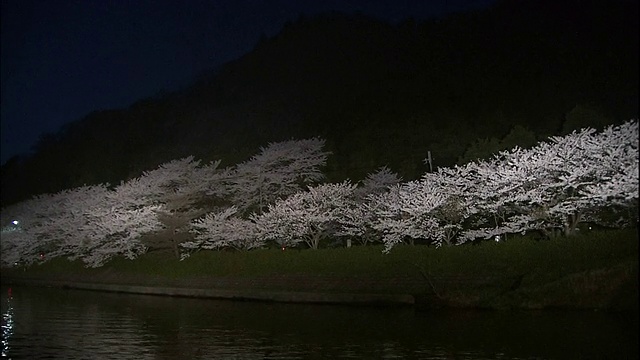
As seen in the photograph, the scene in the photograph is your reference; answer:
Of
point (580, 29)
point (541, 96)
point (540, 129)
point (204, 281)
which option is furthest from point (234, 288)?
point (580, 29)

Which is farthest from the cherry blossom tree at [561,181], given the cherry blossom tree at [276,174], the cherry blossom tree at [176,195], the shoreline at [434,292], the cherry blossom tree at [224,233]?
the cherry blossom tree at [176,195]

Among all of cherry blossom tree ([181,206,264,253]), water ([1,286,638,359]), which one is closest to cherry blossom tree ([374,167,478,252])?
water ([1,286,638,359])

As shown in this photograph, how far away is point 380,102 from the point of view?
4153 centimetres

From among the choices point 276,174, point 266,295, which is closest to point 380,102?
point 276,174

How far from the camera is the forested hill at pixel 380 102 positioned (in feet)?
111

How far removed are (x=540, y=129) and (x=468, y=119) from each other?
515 centimetres

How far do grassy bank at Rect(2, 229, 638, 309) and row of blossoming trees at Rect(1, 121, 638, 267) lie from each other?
38.6 inches

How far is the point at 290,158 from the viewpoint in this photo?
3453 cm

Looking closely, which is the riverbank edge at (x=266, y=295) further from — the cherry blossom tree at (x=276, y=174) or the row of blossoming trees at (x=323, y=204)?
the cherry blossom tree at (x=276, y=174)

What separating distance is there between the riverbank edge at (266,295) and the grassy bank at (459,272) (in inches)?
25.8

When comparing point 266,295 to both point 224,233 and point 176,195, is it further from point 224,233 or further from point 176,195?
point 176,195

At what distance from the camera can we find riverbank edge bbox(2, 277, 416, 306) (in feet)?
66.9

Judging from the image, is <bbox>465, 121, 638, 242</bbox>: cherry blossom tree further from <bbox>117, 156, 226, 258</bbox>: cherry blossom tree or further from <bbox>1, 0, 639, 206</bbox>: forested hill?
<bbox>117, 156, 226, 258</bbox>: cherry blossom tree

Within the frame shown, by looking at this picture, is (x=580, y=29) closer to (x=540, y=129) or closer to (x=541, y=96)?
(x=541, y=96)
